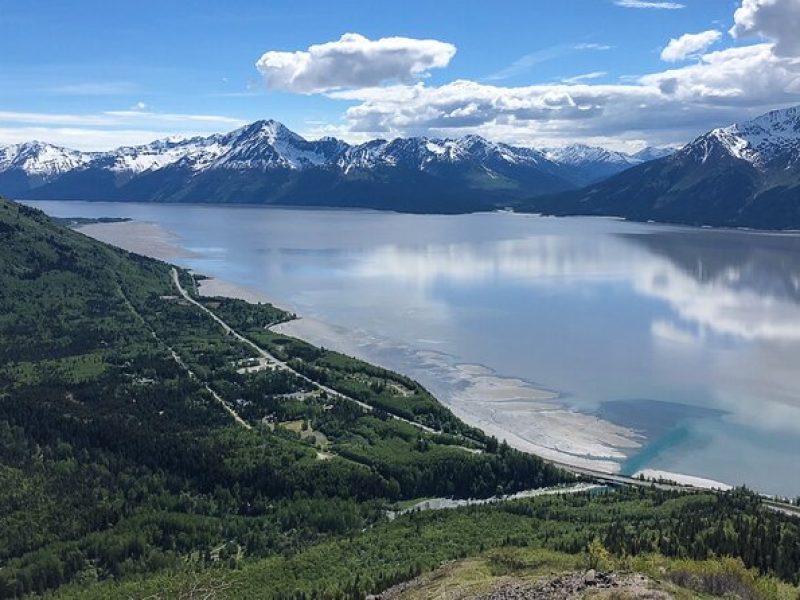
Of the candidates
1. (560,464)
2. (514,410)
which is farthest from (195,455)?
(514,410)

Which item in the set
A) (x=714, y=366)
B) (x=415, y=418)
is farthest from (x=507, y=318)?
(x=415, y=418)

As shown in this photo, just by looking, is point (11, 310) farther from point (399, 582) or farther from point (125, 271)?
point (399, 582)

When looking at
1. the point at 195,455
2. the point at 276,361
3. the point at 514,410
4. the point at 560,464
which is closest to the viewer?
the point at 560,464

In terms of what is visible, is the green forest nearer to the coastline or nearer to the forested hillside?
the forested hillside

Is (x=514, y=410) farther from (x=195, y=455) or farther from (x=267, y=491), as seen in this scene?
(x=195, y=455)

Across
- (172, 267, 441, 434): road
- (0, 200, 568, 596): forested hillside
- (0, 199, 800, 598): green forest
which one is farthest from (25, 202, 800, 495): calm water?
(0, 199, 800, 598): green forest

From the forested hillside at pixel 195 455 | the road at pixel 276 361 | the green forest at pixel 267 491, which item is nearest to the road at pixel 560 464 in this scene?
the road at pixel 276 361

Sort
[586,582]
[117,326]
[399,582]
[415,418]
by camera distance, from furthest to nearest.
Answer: [117,326]
[415,418]
[399,582]
[586,582]
